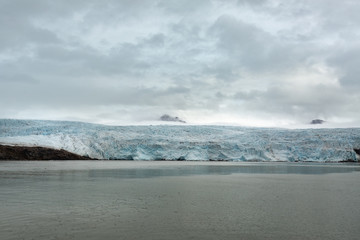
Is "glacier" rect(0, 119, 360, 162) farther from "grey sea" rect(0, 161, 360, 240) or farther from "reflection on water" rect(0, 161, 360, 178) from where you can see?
"grey sea" rect(0, 161, 360, 240)

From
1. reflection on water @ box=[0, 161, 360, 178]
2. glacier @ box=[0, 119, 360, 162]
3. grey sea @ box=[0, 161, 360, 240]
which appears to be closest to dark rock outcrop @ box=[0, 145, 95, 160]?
glacier @ box=[0, 119, 360, 162]

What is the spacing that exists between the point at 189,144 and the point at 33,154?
1420 centimetres

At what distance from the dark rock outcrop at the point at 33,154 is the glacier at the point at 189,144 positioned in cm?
46

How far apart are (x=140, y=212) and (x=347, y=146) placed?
2916 centimetres

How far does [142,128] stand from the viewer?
37.2 metres

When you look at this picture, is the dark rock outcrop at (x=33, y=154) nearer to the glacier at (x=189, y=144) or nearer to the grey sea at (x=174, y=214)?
the glacier at (x=189, y=144)

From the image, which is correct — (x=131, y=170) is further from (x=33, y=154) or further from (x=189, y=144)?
(x=33, y=154)

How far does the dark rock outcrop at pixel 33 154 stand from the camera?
2962 cm

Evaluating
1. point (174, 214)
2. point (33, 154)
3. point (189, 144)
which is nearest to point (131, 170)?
point (174, 214)

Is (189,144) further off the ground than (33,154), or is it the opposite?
(189,144)

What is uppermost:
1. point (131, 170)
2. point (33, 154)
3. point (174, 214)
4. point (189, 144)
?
point (189, 144)

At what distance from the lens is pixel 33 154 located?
99.2 ft

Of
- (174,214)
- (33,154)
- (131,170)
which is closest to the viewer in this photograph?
(174,214)

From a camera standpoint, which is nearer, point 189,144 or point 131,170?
point 131,170
